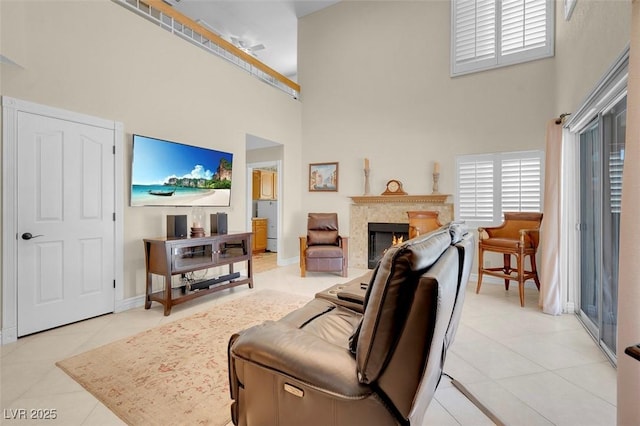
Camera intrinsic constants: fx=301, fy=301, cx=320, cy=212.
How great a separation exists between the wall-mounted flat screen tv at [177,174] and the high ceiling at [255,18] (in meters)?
3.20

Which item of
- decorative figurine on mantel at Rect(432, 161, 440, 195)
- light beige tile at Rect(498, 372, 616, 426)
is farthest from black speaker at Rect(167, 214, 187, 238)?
decorative figurine on mantel at Rect(432, 161, 440, 195)

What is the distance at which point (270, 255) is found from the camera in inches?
281

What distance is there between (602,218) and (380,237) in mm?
3228

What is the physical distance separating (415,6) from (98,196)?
5.51 m

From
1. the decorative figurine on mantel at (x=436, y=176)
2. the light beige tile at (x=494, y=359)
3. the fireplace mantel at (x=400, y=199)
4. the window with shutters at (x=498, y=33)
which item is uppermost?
the window with shutters at (x=498, y=33)

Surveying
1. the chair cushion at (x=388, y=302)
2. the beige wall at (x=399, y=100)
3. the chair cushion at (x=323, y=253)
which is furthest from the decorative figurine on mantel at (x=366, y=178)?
the chair cushion at (x=388, y=302)

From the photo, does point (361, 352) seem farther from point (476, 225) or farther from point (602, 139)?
point (476, 225)

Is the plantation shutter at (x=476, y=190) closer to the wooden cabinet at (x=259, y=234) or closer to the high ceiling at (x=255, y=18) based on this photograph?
the high ceiling at (x=255, y=18)

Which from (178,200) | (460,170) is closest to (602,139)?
(460,170)

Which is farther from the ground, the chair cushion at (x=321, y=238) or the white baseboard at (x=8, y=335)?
the chair cushion at (x=321, y=238)

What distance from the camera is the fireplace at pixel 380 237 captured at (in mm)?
5234

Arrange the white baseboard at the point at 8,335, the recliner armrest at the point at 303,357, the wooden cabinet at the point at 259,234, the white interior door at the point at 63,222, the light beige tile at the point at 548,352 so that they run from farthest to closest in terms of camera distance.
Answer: the wooden cabinet at the point at 259,234 < the white interior door at the point at 63,222 < the white baseboard at the point at 8,335 < the light beige tile at the point at 548,352 < the recliner armrest at the point at 303,357

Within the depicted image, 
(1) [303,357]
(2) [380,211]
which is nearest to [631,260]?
(1) [303,357]

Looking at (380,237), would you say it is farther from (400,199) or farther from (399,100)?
(399,100)
